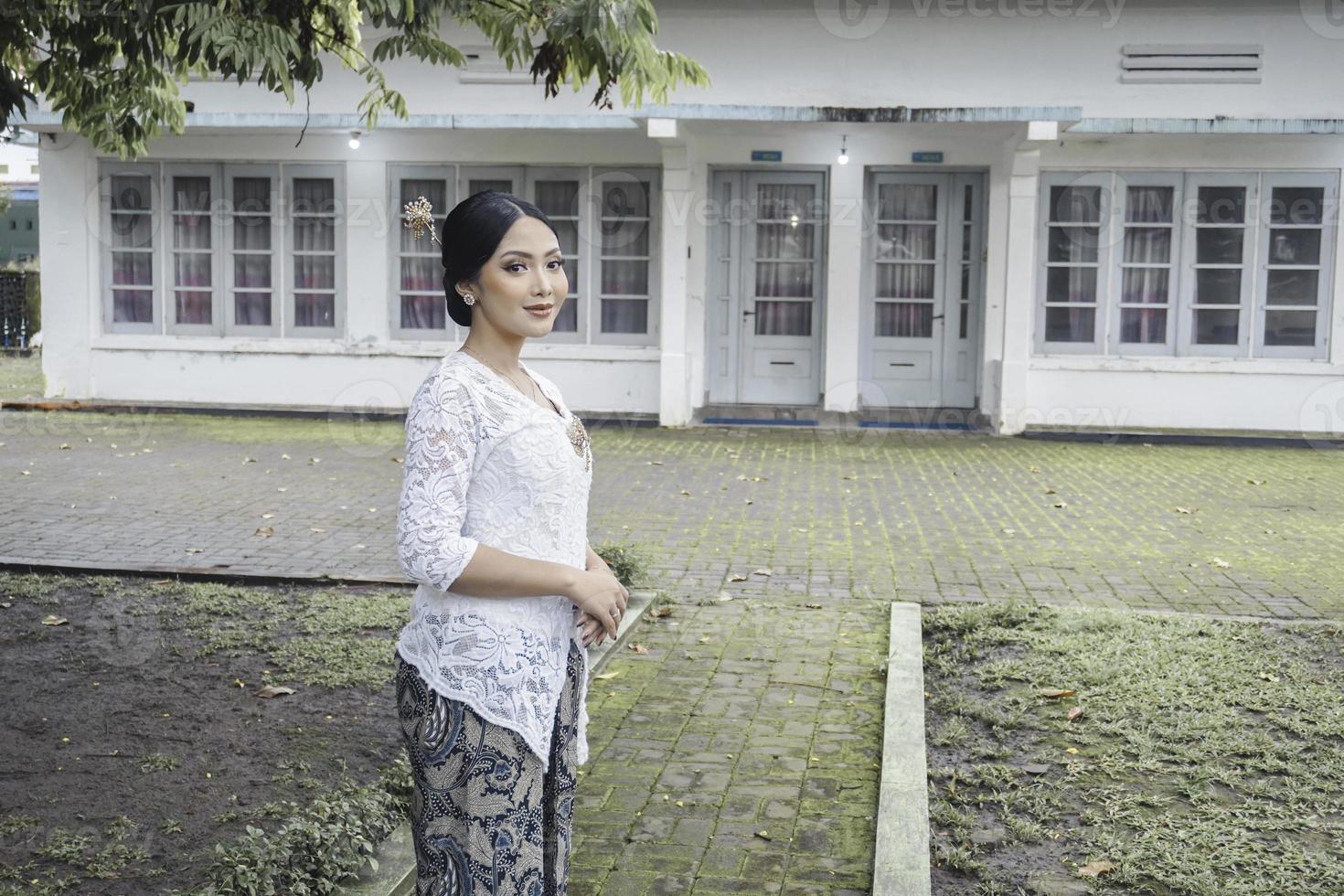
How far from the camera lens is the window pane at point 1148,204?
15914 mm

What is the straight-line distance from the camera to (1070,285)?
16219 mm

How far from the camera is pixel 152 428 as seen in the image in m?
15.5

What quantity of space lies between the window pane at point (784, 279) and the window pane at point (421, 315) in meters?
3.98

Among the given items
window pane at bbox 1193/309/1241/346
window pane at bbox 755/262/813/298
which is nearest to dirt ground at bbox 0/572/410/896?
window pane at bbox 755/262/813/298

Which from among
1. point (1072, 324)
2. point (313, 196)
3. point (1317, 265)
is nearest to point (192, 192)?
point (313, 196)

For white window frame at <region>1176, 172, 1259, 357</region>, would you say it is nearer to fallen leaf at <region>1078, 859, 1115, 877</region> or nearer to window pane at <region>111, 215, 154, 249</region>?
window pane at <region>111, 215, 154, 249</region>

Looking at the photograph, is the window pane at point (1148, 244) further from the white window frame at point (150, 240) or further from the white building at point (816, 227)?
the white window frame at point (150, 240)

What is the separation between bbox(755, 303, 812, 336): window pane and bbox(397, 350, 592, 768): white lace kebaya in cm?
1416

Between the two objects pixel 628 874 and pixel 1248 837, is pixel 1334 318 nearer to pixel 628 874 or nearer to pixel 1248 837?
pixel 1248 837

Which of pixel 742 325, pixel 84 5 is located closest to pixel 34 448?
pixel 742 325

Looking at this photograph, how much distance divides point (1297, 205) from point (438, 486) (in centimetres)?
1548

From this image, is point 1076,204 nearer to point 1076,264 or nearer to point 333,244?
point 1076,264

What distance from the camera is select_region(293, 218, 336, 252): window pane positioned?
674 inches

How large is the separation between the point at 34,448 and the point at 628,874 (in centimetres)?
1149
